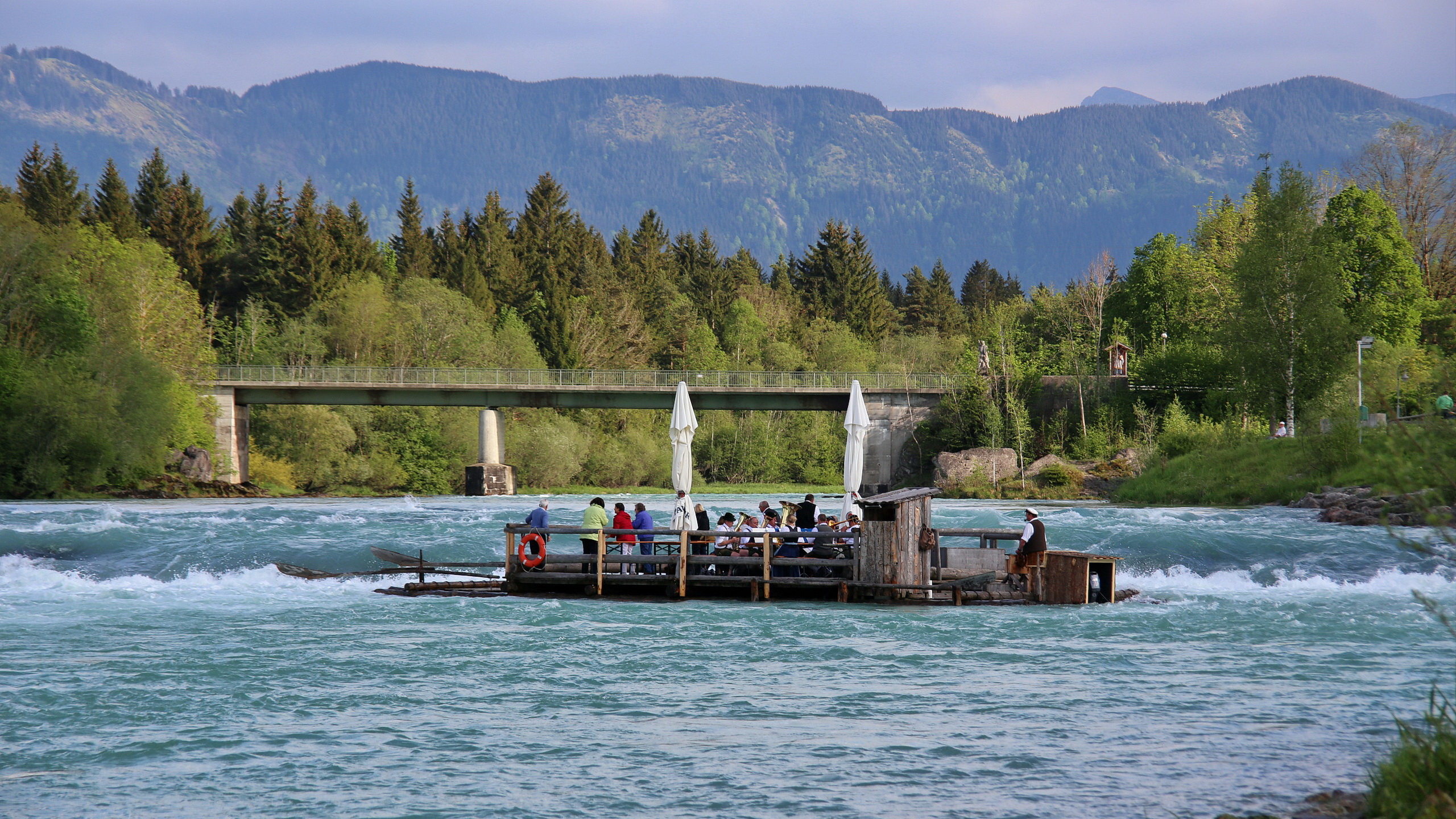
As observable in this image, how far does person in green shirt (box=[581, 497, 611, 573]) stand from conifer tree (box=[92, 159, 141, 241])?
2659 inches

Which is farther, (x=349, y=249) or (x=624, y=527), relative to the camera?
(x=349, y=249)

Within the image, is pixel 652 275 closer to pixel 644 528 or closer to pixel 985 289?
pixel 985 289

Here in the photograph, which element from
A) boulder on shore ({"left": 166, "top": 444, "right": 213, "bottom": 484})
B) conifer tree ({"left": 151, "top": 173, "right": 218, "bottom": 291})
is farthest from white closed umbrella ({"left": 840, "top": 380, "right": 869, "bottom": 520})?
conifer tree ({"left": 151, "top": 173, "right": 218, "bottom": 291})

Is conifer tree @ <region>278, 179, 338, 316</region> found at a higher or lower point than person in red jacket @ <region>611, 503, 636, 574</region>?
higher

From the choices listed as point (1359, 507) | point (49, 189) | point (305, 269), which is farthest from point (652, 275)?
point (1359, 507)

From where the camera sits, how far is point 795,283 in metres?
123

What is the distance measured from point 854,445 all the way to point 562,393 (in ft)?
150

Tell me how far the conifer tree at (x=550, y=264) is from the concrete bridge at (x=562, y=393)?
1704cm

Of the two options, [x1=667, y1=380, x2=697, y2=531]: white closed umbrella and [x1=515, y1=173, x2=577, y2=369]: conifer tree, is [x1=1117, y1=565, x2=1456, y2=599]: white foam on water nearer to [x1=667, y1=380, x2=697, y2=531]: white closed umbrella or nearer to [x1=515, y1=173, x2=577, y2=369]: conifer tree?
[x1=667, y1=380, x2=697, y2=531]: white closed umbrella

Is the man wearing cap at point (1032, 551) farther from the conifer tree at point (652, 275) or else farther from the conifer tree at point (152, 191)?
the conifer tree at point (152, 191)

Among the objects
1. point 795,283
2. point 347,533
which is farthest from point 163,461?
point 795,283

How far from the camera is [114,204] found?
8225cm

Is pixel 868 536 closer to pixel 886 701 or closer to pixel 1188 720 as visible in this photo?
pixel 886 701

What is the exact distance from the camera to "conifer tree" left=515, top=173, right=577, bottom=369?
305 feet
